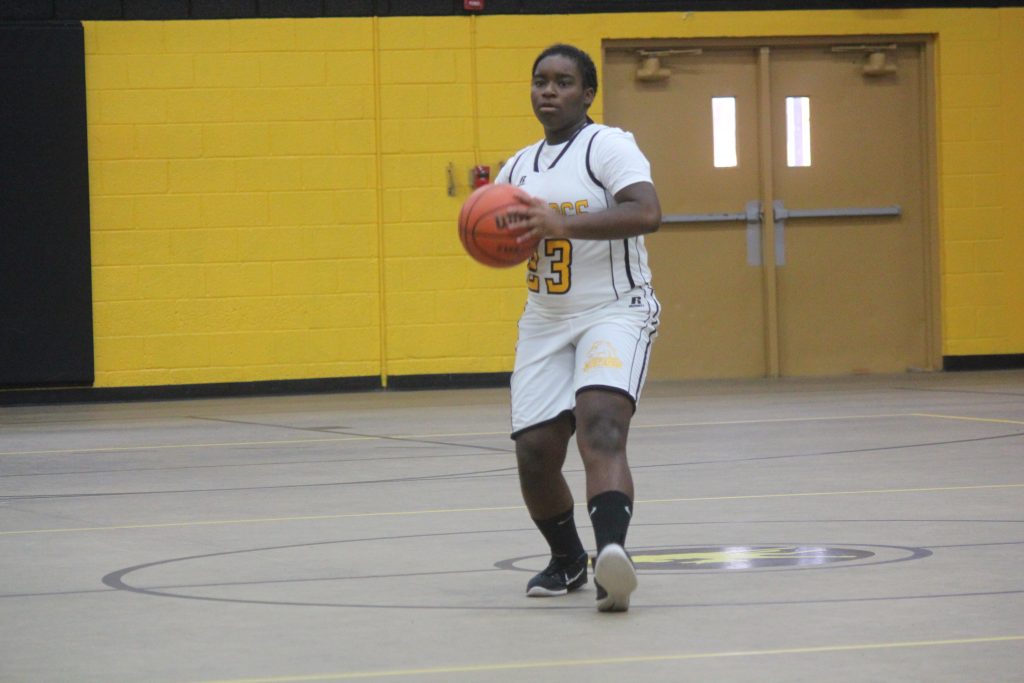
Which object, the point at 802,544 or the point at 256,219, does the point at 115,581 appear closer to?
the point at 802,544

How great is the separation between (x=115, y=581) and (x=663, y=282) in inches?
431

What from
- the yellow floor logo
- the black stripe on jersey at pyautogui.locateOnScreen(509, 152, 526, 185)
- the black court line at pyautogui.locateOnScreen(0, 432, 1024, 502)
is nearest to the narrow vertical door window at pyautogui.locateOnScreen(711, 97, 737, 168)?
the black court line at pyautogui.locateOnScreen(0, 432, 1024, 502)

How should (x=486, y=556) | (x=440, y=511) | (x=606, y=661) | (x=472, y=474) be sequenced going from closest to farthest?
(x=606, y=661) < (x=486, y=556) < (x=440, y=511) < (x=472, y=474)

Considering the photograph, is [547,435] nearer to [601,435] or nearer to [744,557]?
[601,435]

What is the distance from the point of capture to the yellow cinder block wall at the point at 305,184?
15.4m

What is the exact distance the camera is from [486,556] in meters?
6.27

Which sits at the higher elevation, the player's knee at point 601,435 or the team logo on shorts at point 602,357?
the team logo on shorts at point 602,357

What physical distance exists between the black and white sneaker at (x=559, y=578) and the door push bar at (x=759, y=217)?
1097 centimetres

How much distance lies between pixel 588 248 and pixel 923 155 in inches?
475

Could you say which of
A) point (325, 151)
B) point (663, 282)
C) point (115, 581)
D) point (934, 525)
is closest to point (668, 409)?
point (663, 282)

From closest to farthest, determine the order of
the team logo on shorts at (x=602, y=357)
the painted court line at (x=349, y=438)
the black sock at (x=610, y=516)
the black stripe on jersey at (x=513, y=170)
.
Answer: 1. the black sock at (x=610, y=516)
2. the team logo on shorts at (x=602, y=357)
3. the black stripe on jersey at (x=513, y=170)
4. the painted court line at (x=349, y=438)

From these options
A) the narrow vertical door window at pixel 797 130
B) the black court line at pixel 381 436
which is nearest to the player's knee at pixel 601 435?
the black court line at pixel 381 436

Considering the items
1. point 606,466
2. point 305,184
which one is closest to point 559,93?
point 606,466

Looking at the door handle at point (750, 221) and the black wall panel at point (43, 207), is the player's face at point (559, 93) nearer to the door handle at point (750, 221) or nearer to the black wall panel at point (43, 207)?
the black wall panel at point (43, 207)
